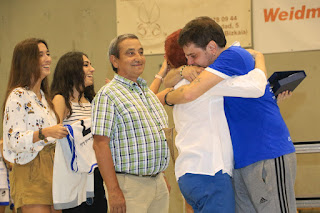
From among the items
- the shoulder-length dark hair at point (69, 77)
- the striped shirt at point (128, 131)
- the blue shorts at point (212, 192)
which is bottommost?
the blue shorts at point (212, 192)

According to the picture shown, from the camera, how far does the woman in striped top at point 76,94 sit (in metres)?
3.10

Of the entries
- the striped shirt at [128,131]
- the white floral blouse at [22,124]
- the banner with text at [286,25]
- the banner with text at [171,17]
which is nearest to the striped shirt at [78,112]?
the white floral blouse at [22,124]

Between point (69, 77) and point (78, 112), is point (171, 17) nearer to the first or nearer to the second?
point (69, 77)

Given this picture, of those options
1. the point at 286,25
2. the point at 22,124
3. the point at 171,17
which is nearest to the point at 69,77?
the point at 22,124

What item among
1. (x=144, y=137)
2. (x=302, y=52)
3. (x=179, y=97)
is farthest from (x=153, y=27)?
(x=179, y=97)

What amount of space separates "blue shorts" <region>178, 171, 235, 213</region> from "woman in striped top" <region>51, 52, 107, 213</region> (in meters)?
1.41

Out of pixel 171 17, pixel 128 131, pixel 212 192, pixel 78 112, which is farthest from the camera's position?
pixel 171 17

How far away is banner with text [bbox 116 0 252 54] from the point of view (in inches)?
197

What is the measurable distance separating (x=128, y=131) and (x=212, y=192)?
73cm

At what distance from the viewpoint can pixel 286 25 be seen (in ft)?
16.1

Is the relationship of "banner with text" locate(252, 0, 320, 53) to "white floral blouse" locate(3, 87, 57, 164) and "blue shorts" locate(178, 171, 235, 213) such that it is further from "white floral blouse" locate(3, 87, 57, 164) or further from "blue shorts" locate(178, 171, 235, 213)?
"blue shorts" locate(178, 171, 235, 213)

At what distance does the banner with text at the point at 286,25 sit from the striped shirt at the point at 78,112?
2609mm

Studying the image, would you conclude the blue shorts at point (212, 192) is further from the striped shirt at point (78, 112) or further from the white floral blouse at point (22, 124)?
the striped shirt at point (78, 112)

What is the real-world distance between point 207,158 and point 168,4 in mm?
3704
